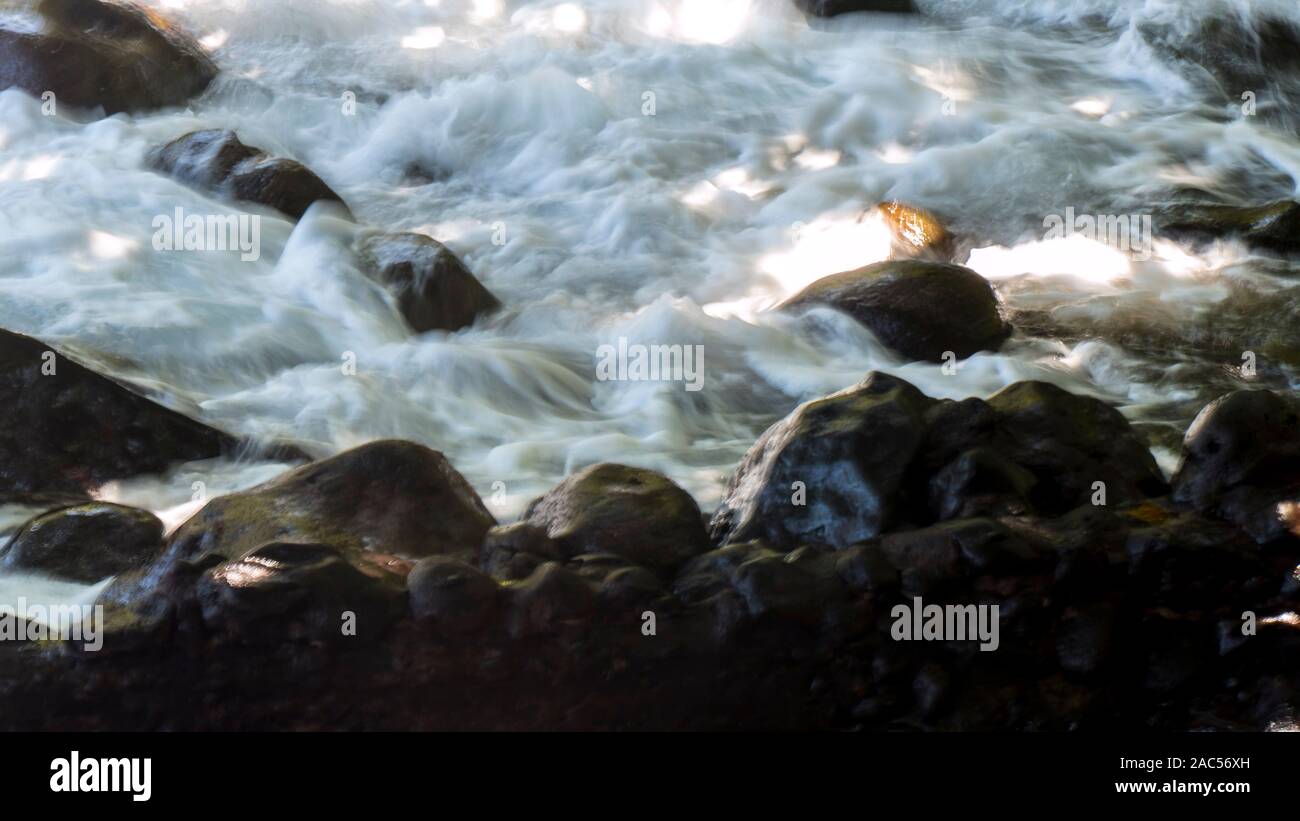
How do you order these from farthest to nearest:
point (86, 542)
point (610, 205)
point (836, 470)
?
point (610, 205)
point (86, 542)
point (836, 470)

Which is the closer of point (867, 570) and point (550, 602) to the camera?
point (550, 602)

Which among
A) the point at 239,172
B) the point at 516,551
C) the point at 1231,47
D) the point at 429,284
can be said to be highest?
the point at 1231,47

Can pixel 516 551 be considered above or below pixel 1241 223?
below

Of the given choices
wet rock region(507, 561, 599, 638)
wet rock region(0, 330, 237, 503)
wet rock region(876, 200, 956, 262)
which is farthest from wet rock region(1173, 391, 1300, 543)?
wet rock region(876, 200, 956, 262)

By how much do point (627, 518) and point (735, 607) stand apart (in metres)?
0.56

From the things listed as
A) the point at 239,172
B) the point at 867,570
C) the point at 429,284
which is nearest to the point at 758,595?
the point at 867,570

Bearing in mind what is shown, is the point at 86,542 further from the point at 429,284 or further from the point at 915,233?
the point at 915,233

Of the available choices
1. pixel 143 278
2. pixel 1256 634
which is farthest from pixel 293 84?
pixel 1256 634

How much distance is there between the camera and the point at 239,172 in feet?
→ 30.3

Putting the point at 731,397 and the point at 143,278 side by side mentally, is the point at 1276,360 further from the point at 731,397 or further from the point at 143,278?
the point at 143,278

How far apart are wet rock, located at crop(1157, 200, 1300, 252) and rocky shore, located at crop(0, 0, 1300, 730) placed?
464cm

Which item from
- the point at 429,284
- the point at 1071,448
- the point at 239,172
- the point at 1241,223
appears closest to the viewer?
the point at 1071,448

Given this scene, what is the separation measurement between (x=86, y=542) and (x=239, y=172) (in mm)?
5059

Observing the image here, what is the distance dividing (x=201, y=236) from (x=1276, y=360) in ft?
20.6
